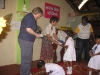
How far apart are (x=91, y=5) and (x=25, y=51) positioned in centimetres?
358

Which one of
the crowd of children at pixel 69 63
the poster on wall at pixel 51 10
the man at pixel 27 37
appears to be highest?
the poster on wall at pixel 51 10

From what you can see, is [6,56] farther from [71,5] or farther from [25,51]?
[71,5]

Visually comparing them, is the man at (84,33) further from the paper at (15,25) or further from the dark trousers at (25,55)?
the dark trousers at (25,55)

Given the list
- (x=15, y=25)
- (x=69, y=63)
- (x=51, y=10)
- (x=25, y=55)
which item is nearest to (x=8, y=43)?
(x=15, y=25)

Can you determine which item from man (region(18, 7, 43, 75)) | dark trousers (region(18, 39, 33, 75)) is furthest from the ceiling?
dark trousers (region(18, 39, 33, 75))

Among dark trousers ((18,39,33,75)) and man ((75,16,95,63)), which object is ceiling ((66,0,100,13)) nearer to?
man ((75,16,95,63))

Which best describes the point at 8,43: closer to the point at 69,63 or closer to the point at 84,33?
the point at 69,63

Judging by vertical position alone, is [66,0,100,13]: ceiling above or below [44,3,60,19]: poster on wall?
above

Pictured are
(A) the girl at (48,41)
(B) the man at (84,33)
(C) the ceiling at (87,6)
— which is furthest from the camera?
(C) the ceiling at (87,6)

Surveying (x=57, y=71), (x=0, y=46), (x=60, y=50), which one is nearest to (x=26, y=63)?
(x=57, y=71)

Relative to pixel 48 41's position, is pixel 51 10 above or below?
above

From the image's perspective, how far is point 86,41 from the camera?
139 inches

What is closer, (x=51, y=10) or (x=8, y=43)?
(x=8, y=43)

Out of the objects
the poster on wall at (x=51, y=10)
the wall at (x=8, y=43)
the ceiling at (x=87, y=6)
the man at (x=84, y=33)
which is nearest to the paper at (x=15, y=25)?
the wall at (x=8, y=43)
